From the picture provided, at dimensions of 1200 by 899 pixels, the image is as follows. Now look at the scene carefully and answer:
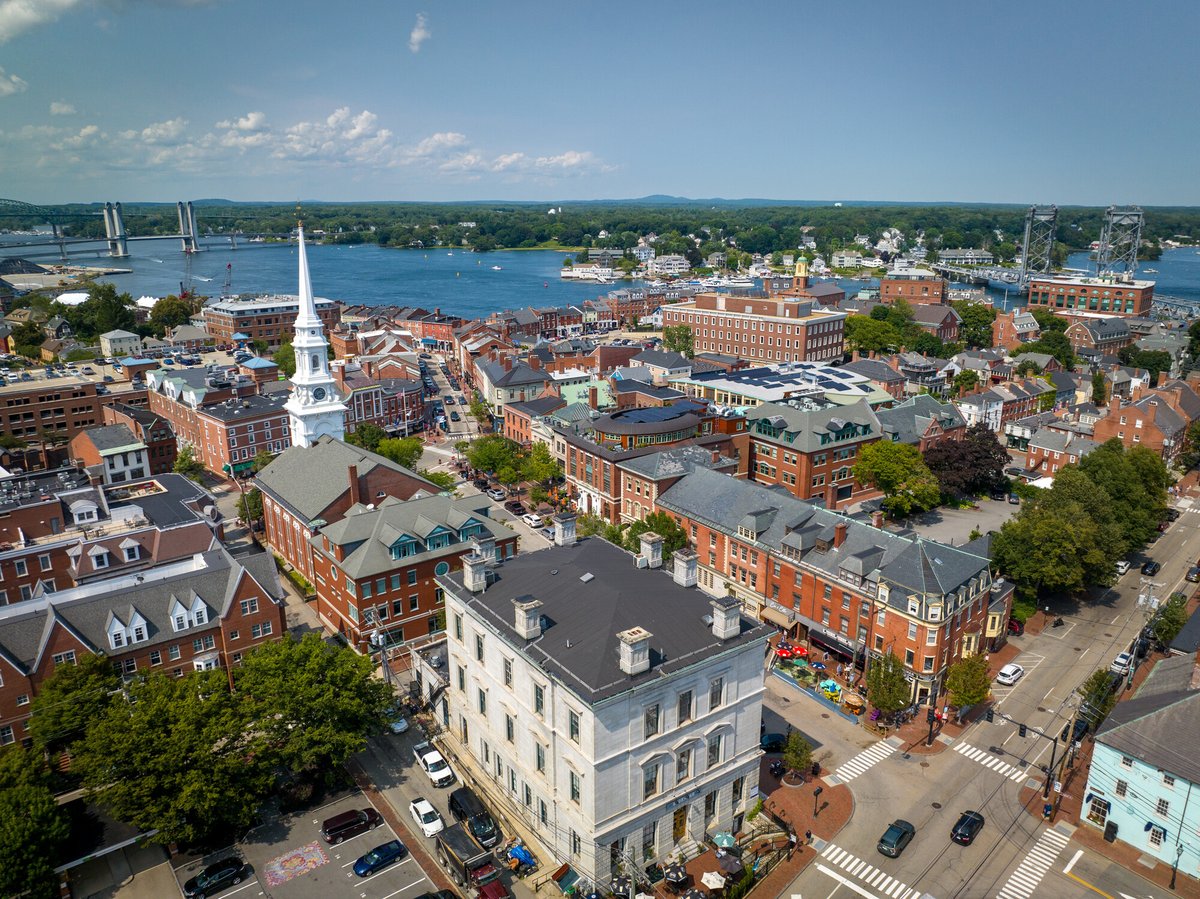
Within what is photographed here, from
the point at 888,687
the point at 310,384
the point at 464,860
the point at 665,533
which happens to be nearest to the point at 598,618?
the point at 464,860

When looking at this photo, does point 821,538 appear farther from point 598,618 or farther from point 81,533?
point 81,533

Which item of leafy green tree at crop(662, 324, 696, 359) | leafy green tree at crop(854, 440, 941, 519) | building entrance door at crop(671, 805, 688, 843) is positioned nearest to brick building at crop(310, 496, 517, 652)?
building entrance door at crop(671, 805, 688, 843)

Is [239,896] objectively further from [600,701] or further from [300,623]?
[300,623]

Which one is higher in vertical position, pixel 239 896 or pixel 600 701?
pixel 600 701

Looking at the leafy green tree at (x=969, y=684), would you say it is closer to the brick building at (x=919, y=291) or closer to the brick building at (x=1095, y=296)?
the brick building at (x=919, y=291)

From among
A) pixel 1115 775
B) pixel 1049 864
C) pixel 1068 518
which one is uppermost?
pixel 1068 518

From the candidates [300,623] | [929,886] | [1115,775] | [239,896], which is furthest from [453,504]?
[1115,775]
